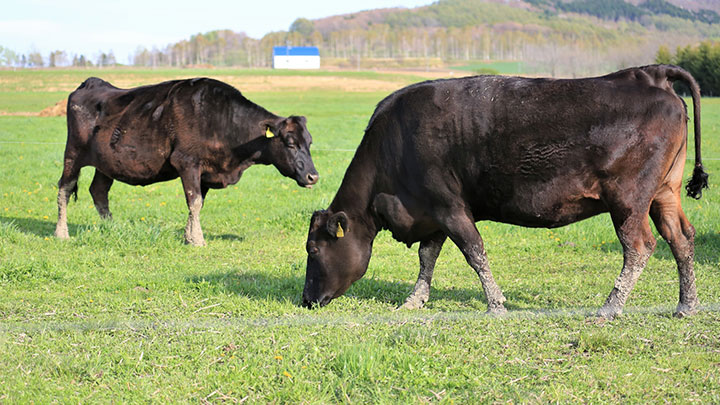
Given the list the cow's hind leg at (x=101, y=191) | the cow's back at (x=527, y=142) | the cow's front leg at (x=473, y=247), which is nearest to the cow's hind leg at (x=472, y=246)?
the cow's front leg at (x=473, y=247)

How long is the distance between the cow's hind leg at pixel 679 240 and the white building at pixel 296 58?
172m

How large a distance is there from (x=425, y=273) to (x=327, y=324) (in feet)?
5.13

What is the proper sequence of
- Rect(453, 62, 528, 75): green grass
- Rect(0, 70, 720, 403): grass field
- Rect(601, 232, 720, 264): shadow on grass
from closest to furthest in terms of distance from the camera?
1. Rect(0, 70, 720, 403): grass field
2. Rect(601, 232, 720, 264): shadow on grass
3. Rect(453, 62, 528, 75): green grass

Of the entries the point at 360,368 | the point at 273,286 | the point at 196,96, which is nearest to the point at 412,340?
the point at 360,368

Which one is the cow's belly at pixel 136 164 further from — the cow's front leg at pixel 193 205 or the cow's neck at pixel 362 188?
the cow's neck at pixel 362 188

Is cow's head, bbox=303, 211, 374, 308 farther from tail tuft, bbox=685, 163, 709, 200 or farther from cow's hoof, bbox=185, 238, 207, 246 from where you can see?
cow's hoof, bbox=185, 238, 207, 246

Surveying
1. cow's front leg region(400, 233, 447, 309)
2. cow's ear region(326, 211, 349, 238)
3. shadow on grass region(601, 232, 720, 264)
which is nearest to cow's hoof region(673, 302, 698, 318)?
cow's front leg region(400, 233, 447, 309)

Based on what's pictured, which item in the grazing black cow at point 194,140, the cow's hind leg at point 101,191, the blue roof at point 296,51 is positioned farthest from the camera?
the blue roof at point 296,51

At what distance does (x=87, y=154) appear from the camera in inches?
474

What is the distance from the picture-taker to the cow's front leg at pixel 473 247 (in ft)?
22.8

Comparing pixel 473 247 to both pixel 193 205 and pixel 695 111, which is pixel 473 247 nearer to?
pixel 695 111

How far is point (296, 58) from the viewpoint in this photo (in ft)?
579

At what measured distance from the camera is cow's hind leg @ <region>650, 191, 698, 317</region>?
6801mm

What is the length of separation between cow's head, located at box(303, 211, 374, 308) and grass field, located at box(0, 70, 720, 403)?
0.26m
